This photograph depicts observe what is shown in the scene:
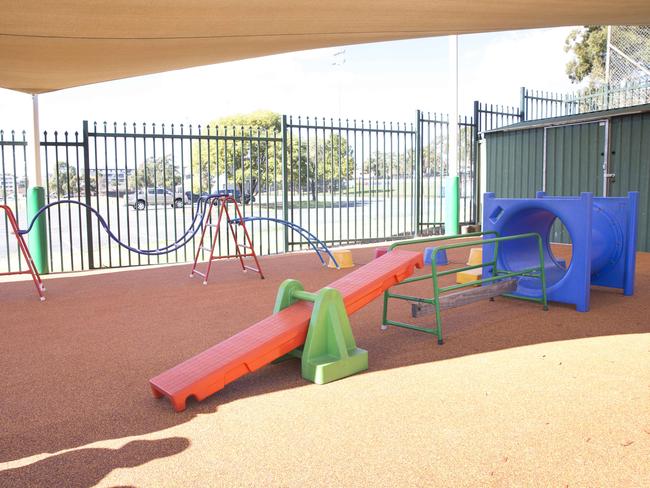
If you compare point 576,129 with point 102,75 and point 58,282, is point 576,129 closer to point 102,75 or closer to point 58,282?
point 102,75

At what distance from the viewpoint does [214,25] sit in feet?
16.4

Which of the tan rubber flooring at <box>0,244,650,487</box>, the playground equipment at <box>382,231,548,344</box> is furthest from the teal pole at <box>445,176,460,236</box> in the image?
the tan rubber flooring at <box>0,244,650,487</box>

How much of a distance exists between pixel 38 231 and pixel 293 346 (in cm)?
695

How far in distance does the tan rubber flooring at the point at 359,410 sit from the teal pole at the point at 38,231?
3873mm

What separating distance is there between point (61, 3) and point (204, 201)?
4773mm

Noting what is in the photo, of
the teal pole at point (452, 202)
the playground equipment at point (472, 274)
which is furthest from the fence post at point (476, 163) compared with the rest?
the playground equipment at point (472, 274)

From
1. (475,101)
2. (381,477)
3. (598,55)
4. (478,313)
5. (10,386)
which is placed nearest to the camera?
(381,477)

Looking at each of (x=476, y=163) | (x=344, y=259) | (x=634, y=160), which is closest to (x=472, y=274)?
(x=344, y=259)

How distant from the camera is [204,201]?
8.66 metres

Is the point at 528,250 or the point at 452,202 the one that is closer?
the point at 528,250

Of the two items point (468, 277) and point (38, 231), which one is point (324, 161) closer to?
point (468, 277)

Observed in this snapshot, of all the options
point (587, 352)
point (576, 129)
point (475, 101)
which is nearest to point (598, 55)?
point (475, 101)

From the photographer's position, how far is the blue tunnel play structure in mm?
5832

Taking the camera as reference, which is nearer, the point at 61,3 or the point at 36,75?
the point at 61,3
